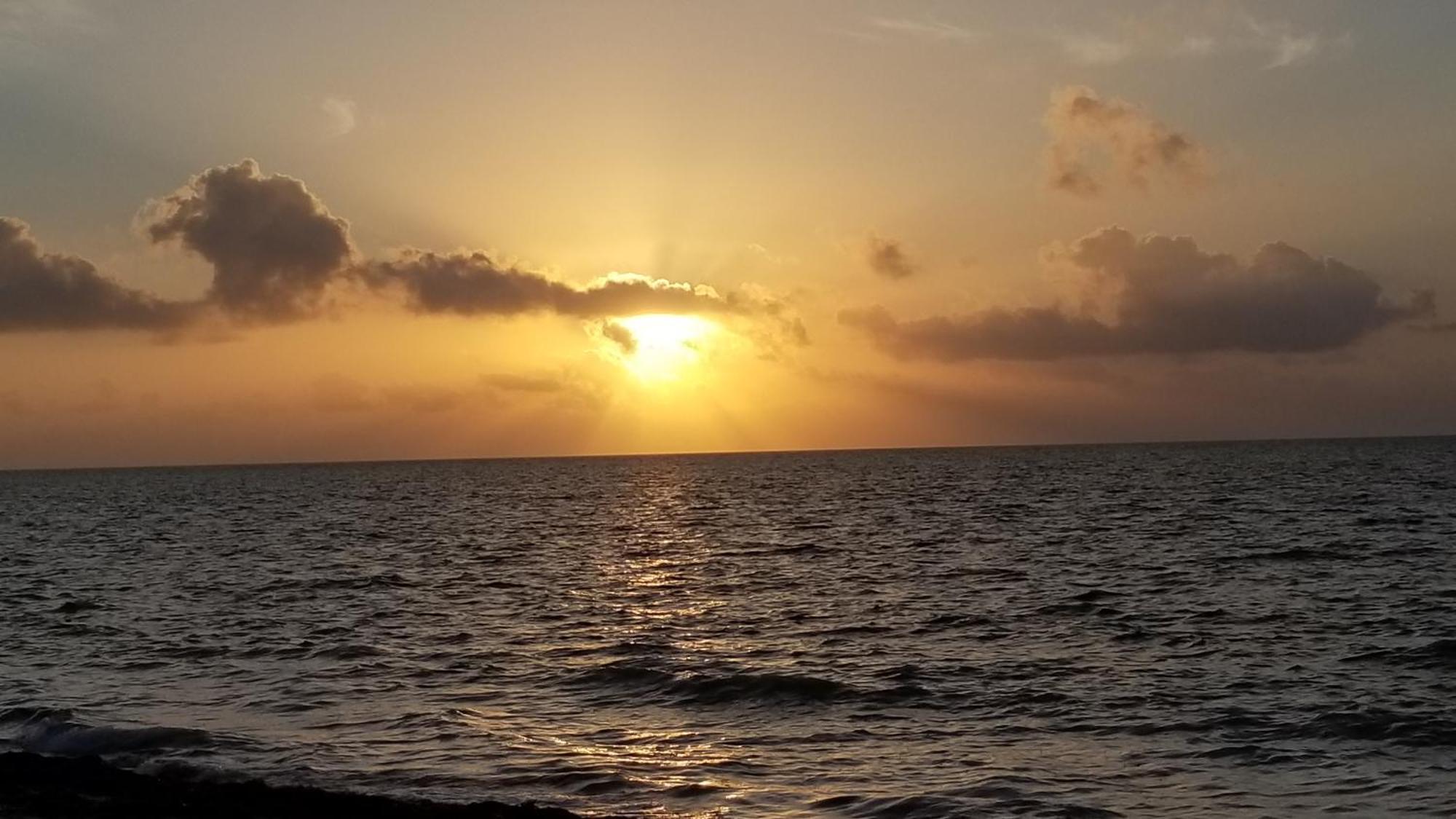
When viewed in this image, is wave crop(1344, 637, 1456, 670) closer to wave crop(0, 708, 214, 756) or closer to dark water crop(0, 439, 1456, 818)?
dark water crop(0, 439, 1456, 818)

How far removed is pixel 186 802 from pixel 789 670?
45.7 feet

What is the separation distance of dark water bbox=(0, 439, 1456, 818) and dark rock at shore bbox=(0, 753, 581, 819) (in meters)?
1.40

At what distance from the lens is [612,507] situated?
115 meters

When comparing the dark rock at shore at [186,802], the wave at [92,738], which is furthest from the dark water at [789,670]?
the dark rock at shore at [186,802]

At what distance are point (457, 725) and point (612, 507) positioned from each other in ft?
305

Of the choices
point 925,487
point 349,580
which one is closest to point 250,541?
point 349,580

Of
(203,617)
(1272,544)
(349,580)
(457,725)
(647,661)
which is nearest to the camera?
(457,725)

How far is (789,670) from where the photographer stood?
27.5 metres

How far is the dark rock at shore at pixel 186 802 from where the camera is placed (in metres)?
15.9

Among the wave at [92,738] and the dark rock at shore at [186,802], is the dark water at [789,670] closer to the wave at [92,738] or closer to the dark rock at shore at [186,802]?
the wave at [92,738]

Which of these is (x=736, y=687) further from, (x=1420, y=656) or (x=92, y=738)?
(x=1420, y=656)

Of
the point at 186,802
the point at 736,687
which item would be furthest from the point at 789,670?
the point at 186,802

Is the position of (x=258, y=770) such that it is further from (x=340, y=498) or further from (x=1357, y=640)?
(x=340, y=498)

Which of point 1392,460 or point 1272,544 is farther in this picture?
point 1392,460
